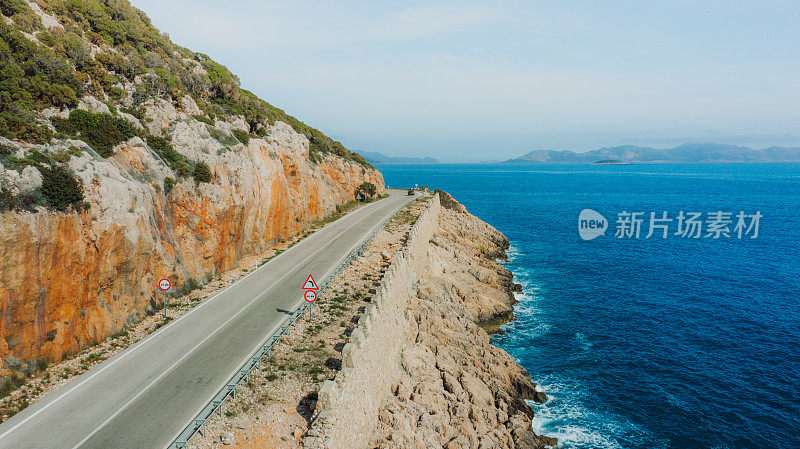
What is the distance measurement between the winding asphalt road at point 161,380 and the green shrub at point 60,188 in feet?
20.6

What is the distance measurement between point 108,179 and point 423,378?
17.6m

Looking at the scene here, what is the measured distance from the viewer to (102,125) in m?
21.9

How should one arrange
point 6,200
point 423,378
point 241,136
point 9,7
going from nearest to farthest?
point 6,200, point 423,378, point 9,7, point 241,136

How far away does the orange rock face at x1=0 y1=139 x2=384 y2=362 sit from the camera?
14906mm

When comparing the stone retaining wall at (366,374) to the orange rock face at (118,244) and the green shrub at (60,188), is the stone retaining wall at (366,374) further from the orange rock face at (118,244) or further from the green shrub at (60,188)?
the green shrub at (60,188)

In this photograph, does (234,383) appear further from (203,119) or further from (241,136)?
(203,119)

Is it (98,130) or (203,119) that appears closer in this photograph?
(98,130)

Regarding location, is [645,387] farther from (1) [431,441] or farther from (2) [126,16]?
(2) [126,16]

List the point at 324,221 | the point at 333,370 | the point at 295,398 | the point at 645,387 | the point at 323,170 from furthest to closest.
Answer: the point at 323,170, the point at 324,221, the point at 645,387, the point at 333,370, the point at 295,398

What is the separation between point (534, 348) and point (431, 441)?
1655cm

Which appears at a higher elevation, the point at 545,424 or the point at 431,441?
the point at 431,441

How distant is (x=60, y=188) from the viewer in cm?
1658

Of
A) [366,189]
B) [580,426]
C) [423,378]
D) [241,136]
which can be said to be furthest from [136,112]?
[366,189]

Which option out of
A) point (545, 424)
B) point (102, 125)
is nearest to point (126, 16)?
point (102, 125)
